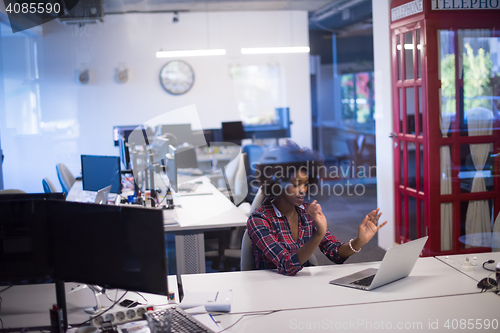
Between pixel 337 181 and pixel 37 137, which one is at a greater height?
pixel 37 137

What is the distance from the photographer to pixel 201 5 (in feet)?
22.7

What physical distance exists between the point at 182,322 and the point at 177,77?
590cm

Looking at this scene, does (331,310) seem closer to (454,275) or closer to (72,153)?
(454,275)

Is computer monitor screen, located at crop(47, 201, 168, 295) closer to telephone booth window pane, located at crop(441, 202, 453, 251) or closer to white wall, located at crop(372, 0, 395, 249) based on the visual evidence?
telephone booth window pane, located at crop(441, 202, 453, 251)

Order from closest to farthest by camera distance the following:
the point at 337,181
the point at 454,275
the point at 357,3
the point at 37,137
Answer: the point at 454,275, the point at 37,137, the point at 357,3, the point at 337,181

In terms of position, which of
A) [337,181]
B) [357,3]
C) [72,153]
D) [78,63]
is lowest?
[337,181]

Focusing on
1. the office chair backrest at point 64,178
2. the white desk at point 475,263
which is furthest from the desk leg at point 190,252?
the office chair backrest at point 64,178

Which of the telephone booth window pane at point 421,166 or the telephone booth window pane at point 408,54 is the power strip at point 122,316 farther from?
the telephone booth window pane at point 408,54

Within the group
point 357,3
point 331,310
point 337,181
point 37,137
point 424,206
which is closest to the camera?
point 331,310

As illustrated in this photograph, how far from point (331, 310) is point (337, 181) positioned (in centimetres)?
594

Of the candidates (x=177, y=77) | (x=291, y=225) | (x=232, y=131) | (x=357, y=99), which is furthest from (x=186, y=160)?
(x=357, y=99)

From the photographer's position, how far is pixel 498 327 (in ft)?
4.99

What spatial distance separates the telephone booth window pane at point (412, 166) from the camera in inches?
157

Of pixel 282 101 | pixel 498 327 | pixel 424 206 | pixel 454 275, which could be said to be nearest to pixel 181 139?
pixel 282 101
